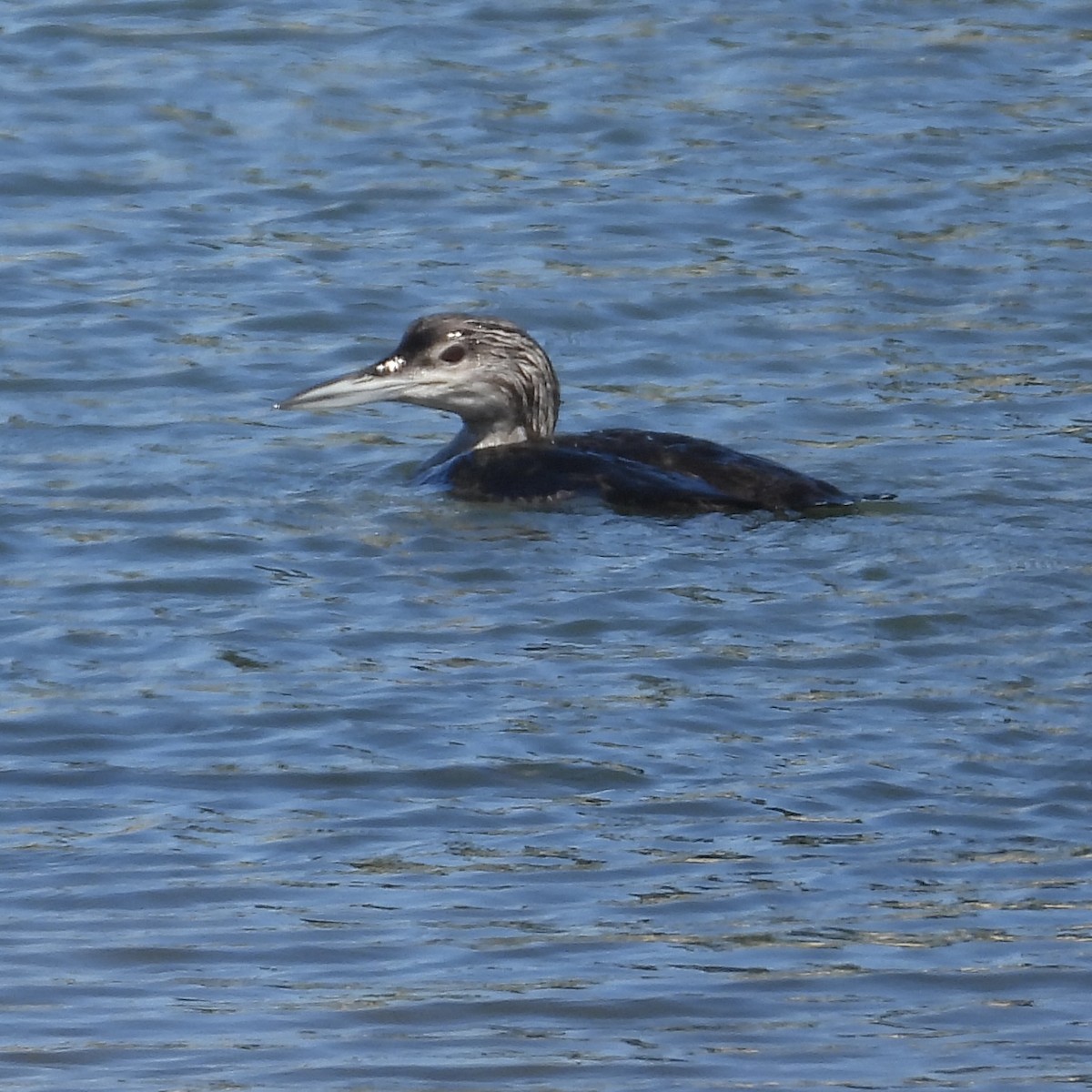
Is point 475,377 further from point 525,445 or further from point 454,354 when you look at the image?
point 525,445

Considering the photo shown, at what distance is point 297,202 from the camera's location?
45.4 feet

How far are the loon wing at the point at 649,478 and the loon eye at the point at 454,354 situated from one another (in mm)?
643

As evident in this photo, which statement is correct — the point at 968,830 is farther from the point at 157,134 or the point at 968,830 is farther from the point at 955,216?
the point at 157,134

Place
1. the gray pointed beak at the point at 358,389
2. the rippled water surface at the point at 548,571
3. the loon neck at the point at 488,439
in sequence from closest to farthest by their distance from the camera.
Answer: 1. the rippled water surface at the point at 548,571
2. the gray pointed beak at the point at 358,389
3. the loon neck at the point at 488,439

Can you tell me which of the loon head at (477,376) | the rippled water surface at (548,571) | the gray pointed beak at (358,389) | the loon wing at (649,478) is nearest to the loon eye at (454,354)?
the loon head at (477,376)

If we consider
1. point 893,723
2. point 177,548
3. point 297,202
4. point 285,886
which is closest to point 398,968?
point 285,886

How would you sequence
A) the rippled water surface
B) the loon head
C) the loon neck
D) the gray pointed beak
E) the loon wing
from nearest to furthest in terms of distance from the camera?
the rippled water surface → the loon wing → the gray pointed beak → the loon head → the loon neck

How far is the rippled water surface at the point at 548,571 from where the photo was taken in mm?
5824

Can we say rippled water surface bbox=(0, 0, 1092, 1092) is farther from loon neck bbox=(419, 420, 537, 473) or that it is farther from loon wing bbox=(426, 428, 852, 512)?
loon neck bbox=(419, 420, 537, 473)

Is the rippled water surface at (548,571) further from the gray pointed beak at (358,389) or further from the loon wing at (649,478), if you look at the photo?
the gray pointed beak at (358,389)

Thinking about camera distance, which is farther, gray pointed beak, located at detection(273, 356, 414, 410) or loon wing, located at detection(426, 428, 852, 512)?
gray pointed beak, located at detection(273, 356, 414, 410)

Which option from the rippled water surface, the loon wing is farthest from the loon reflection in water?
the rippled water surface

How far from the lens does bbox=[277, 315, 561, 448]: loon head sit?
1077 centimetres

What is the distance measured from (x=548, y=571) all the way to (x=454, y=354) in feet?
5.96
